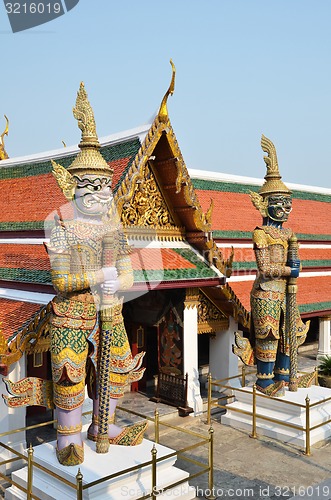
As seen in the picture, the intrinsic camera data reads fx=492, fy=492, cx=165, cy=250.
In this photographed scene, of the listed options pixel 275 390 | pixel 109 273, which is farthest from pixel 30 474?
pixel 275 390

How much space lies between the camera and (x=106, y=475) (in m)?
5.77

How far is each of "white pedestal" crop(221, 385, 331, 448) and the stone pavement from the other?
15cm

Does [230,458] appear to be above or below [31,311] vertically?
below

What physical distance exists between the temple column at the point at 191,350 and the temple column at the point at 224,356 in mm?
1172

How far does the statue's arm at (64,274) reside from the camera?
568cm

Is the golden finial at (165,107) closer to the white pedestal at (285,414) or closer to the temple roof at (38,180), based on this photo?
the temple roof at (38,180)

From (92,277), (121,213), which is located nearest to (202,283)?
(121,213)

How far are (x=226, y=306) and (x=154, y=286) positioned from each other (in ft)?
9.14

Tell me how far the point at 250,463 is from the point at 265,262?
11.1ft

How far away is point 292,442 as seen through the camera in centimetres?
857

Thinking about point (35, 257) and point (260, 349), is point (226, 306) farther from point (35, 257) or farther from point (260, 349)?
point (35, 257)

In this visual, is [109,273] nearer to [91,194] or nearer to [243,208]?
[91,194]

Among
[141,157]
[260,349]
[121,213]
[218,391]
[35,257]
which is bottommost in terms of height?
[218,391]

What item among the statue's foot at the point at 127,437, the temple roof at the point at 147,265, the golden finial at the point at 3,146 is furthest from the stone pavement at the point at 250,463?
the golden finial at the point at 3,146
